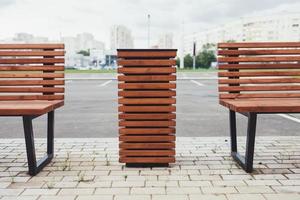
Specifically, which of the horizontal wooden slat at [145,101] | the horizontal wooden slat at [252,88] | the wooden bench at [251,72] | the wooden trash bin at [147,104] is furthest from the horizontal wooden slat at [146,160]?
the horizontal wooden slat at [252,88]

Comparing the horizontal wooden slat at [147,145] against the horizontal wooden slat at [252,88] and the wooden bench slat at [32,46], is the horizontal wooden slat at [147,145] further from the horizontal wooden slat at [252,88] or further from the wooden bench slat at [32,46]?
the wooden bench slat at [32,46]

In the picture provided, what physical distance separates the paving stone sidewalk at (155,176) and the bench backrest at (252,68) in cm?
77

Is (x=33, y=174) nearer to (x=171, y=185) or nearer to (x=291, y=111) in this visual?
(x=171, y=185)

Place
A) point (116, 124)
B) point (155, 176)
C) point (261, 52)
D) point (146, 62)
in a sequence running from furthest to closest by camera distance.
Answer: point (116, 124), point (261, 52), point (146, 62), point (155, 176)

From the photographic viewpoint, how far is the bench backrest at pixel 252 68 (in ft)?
14.6

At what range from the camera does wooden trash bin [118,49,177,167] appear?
3.98m

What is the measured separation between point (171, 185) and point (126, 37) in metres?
119

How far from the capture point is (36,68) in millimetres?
4457

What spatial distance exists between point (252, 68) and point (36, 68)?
7.95ft

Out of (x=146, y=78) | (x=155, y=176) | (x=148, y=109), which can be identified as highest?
(x=146, y=78)

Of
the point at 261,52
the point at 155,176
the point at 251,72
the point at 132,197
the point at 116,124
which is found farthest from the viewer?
the point at 116,124

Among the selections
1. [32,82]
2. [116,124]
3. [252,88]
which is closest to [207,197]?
[252,88]

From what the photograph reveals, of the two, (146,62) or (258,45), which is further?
(258,45)

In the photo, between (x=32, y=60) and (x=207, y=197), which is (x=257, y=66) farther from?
(x=32, y=60)
